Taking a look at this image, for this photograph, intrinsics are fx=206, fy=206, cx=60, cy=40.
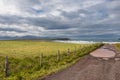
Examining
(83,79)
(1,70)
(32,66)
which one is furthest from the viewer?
(32,66)

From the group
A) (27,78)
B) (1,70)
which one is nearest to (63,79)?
(27,78)

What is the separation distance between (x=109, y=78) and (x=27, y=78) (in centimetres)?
708

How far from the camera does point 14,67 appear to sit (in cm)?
2483

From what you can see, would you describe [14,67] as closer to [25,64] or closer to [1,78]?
[25,64]

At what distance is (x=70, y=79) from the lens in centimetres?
1666

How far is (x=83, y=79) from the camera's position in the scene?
54.5ft

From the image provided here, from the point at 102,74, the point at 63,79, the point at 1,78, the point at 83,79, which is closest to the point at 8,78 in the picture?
the point at 1,78

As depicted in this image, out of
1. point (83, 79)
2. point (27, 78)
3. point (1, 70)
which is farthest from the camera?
point (1, 70)

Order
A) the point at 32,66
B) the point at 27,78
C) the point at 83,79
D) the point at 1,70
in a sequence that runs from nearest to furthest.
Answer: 1. the point at 83,79
2. the point at 27,78
3. the point at 1,70
4. the point at 32,66

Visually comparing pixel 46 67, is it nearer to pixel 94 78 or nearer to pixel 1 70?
pixel 1 70

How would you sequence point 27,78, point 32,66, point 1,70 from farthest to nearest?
point 32,66 < point 1,70 < point 27,78

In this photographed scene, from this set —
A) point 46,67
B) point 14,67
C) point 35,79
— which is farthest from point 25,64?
point 35,79

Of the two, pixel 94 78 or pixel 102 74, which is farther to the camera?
pixel 102 74

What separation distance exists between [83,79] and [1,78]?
7905mm
